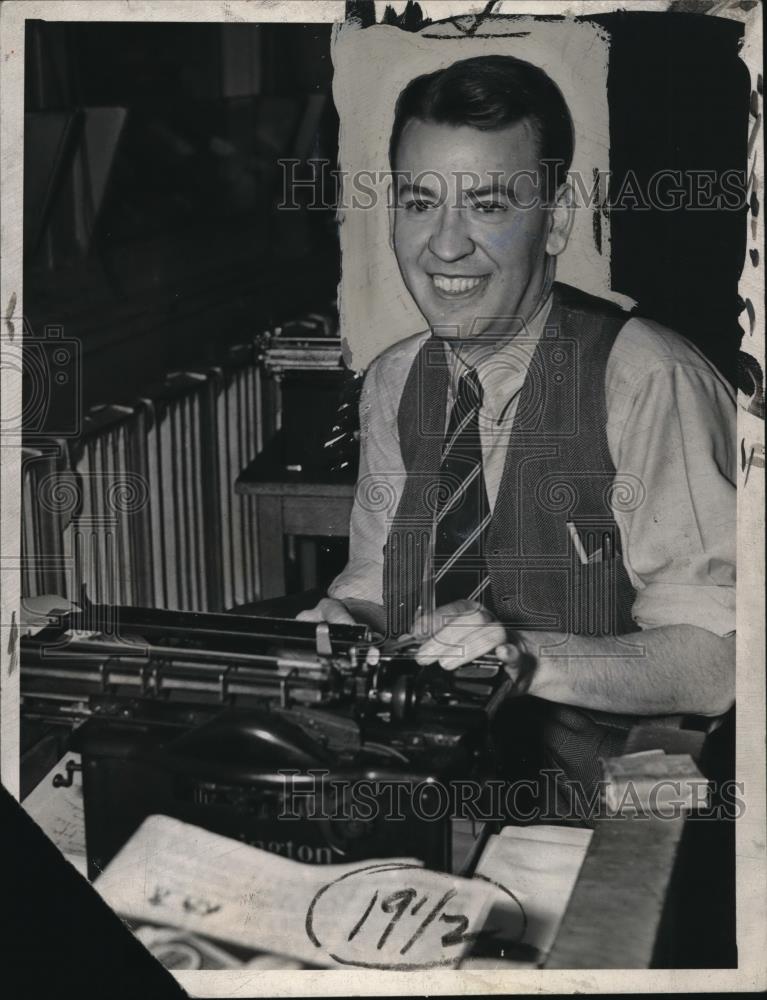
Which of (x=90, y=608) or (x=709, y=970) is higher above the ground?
(x=90, y=608)

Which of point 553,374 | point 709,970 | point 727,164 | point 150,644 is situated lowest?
point 709,970

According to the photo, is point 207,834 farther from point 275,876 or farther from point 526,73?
point 526,73

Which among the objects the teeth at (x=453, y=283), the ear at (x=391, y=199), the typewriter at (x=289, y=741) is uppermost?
the ear at (x=391, y=199)

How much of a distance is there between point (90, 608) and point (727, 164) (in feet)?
2.98

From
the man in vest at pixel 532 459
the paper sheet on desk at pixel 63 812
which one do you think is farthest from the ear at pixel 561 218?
the paper sheet on desk at pixel 63 812

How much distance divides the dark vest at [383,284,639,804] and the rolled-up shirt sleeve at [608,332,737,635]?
16mm

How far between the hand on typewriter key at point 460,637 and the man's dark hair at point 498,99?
1.67 feet

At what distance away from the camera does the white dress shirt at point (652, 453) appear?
1.37 meters

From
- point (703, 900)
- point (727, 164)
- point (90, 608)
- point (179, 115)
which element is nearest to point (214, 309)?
point (179, 115)

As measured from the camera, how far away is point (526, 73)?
136 centimetres

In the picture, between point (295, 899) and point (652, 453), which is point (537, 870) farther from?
point (652, 453)

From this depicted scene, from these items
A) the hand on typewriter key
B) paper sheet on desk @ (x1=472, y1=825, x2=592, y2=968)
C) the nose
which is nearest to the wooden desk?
the hand on typewriter key

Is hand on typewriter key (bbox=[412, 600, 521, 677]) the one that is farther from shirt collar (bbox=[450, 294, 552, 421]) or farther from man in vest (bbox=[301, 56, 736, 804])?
shirt collar (bbox=[450, 294, 552, 421])

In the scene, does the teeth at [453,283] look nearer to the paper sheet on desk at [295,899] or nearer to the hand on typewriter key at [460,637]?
the hand on typewriter key at [460,637]
